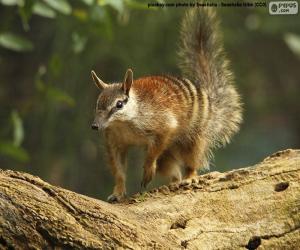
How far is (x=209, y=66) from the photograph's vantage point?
221 inches

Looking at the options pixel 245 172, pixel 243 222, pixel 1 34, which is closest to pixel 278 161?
pixel 245 172

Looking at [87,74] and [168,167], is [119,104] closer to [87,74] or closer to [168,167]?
[168,167]

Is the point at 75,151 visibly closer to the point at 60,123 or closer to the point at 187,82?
the point at 60,123

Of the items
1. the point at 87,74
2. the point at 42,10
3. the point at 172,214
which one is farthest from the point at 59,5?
the point at 87,74

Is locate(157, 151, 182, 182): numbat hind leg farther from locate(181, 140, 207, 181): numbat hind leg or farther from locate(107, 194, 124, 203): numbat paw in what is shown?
locate(107, 194, 124, 203): numbat paw

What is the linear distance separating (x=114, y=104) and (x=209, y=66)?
42.8 inches

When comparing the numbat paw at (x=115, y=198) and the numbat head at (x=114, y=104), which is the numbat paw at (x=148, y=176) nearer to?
the numbat paw at (x=115, y=198)

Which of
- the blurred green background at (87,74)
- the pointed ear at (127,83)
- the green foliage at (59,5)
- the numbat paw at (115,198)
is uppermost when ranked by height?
the blurred green background at (87,74)

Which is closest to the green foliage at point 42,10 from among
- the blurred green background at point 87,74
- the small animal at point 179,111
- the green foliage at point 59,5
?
the green foliage at point 59,5

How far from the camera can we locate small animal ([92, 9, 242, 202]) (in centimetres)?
491

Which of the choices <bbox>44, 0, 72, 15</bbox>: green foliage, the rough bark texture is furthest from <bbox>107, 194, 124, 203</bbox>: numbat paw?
<bbox>44, 0, 72, 15</bbox>: green foliage

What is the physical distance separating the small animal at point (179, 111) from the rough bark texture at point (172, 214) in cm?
60

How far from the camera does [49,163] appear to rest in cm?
854

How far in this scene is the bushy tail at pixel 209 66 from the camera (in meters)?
5.56
